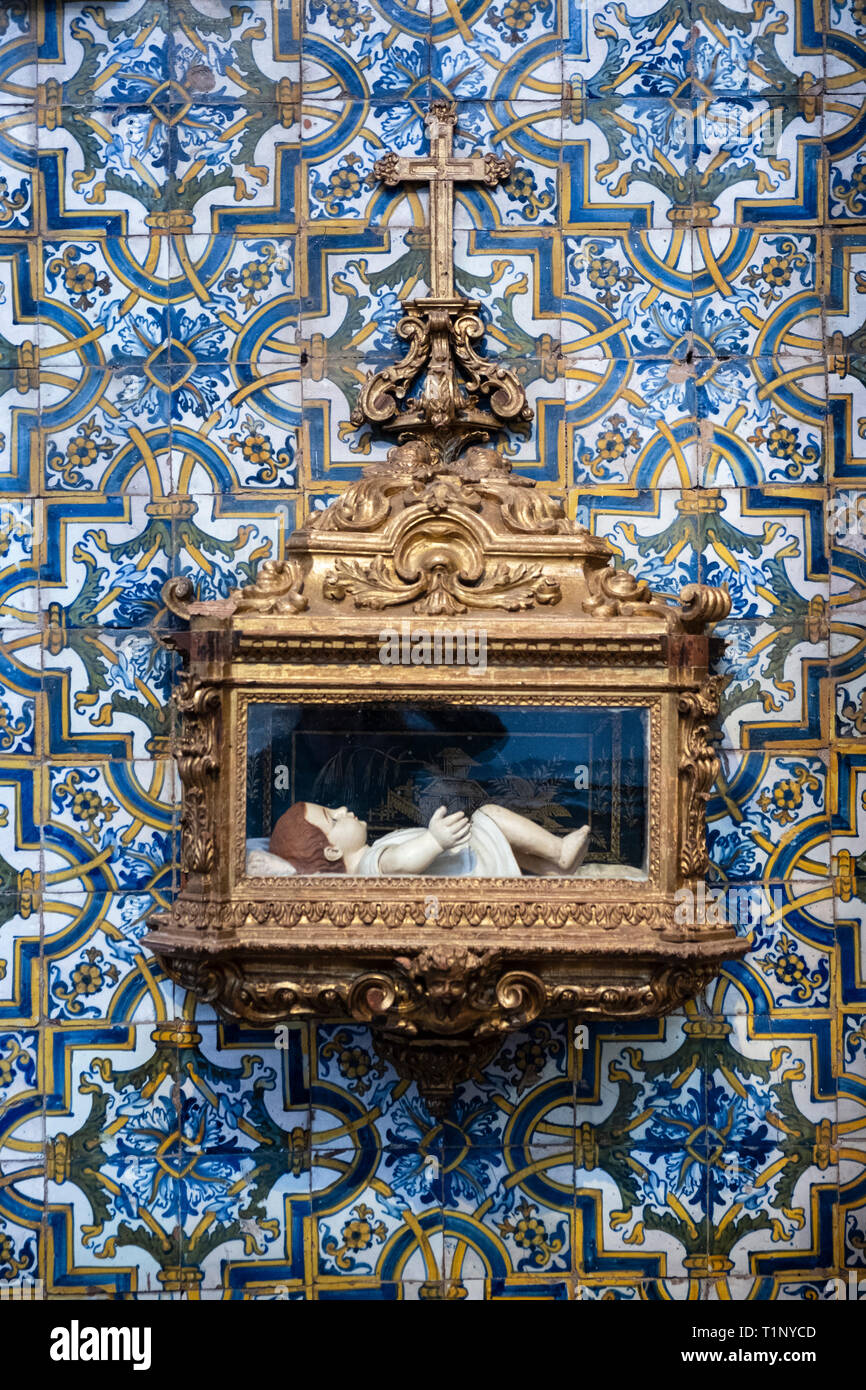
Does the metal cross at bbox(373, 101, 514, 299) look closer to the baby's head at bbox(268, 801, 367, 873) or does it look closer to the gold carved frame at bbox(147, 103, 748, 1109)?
the gold carved frame at bbox(147, 103, 748, 1109)

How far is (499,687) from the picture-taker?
2586mm

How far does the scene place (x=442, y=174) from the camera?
2830 millimetres

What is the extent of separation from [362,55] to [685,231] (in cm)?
72

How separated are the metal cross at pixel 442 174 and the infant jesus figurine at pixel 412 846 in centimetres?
101

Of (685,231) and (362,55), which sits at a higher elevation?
(362,55)

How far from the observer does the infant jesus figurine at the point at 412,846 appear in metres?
2.59

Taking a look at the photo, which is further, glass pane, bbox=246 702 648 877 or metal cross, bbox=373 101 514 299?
metal cross, bbox=373 101 514 299

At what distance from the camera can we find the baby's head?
2592 mm

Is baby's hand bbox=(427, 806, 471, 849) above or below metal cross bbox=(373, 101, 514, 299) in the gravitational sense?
below

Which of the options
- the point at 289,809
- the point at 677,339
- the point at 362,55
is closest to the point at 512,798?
the point at 289,809

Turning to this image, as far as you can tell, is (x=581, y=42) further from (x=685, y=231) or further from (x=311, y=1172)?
(x=311, y=1172)

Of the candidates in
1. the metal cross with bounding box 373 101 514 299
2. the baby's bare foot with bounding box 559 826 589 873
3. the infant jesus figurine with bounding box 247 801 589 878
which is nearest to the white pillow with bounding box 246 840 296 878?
the infant jesus figurine with bounding box 247 801 589 878

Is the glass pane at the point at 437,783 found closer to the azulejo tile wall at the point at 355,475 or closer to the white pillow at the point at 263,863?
the white pillow at the point at 263,863

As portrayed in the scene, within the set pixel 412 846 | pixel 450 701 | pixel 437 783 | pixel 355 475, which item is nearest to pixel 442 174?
pixel 355 475
